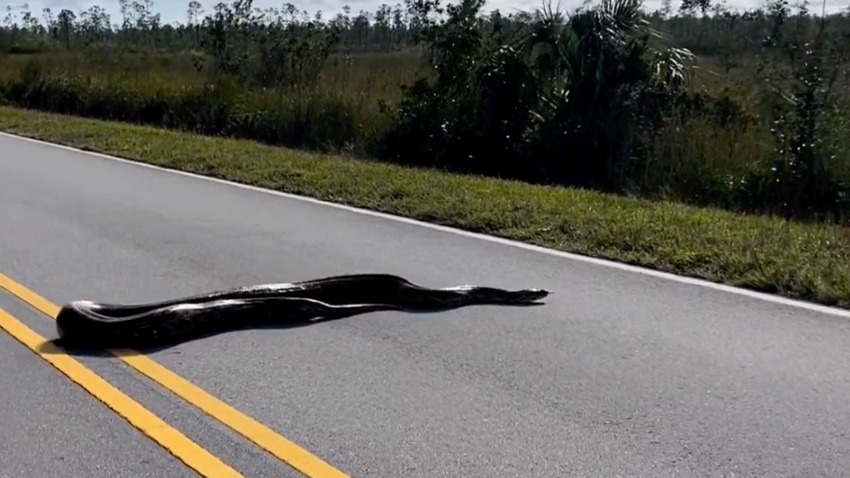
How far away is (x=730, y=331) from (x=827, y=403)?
1250 mm

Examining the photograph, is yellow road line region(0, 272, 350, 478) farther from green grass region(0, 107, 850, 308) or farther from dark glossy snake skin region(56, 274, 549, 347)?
green grass region(0, 107, 850, 308)

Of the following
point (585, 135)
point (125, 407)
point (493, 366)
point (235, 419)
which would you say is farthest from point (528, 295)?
point (585, 135)

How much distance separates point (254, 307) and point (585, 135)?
8.59 meters

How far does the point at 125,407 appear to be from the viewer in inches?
183

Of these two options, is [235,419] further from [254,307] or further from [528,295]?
[528,295]

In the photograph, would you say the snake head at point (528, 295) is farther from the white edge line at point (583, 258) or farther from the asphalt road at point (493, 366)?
the white edge line at point (583, 258)

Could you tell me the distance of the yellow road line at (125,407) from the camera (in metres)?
4.02

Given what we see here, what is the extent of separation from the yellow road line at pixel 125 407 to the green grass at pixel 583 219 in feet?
14.3

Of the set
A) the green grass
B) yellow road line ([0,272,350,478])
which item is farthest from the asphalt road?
the green grass

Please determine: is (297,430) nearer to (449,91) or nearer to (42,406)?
(42,406)

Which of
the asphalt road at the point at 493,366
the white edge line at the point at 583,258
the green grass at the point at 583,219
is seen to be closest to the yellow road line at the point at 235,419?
the asphalt road at the point at 493,366

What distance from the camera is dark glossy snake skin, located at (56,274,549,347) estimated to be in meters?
5.57

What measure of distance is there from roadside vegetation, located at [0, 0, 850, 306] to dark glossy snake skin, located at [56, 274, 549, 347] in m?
2.05

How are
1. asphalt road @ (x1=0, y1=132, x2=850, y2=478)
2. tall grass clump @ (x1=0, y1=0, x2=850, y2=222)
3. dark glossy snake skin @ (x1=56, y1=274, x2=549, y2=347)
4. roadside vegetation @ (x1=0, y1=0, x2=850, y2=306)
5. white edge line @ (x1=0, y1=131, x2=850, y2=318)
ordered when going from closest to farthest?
1. asphalt road @ (x1=0, y1=132, x2=850, y2=478)
2. dark glossy snake skin @ (x1=56, y1=274, x2=549, y2=347)
3. white edge line @ (x1=0, y1=131, x2=850, y2=318)
4. roadside vegetation @ (x1=0, y1=0, x2=850, y2=306)
5. tall grass clump @ (x1=0, y1=0, x2=850, y2=222)
